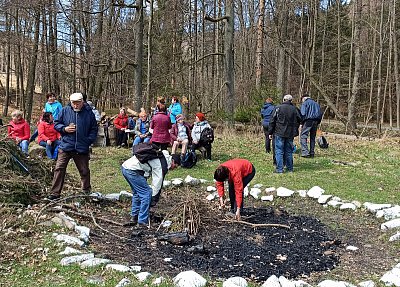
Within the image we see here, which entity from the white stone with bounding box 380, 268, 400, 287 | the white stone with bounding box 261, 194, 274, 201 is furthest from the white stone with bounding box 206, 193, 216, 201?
the white stone with bounding box 380, 268, 400, 287

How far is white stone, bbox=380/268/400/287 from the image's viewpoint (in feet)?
14.3

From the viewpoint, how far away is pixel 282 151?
33.3 ft

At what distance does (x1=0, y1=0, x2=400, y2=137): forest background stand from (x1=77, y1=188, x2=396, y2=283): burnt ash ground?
32.2 ft

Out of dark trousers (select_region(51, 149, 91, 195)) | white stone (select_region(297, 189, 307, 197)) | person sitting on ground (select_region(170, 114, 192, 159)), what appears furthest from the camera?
person sitting on ground (select_region(170, 114, 192, 159))

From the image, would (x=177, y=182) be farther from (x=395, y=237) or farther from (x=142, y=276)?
(x=142, y=276)

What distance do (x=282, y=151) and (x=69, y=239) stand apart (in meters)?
6.22

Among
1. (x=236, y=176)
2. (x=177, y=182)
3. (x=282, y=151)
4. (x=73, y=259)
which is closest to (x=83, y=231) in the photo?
(x=73, y=259)

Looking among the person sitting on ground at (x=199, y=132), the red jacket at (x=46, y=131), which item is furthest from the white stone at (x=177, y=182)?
the red jacket at (x=46, y=131)

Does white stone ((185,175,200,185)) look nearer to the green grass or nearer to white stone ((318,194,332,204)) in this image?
the green grass

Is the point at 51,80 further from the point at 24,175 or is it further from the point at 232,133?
the point at 24,175

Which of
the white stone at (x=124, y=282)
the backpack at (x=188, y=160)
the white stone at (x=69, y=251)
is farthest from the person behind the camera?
the backpack at (x=188, y=160)

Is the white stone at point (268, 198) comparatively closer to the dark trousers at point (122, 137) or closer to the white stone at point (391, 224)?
the white stone at point (391, 224)

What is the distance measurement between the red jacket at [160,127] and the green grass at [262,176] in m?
0.94

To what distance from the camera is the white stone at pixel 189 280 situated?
4.06 m
